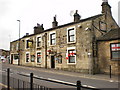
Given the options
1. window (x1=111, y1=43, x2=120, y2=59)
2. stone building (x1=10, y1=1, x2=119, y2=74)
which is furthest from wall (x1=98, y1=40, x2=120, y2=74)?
window (x1=111, y1=43, x2=120, y2=59)

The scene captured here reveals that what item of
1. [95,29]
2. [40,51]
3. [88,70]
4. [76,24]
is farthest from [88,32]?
[40,51]

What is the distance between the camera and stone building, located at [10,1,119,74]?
16.5m

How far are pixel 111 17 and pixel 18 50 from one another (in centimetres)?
1968

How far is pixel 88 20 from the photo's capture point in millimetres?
17062

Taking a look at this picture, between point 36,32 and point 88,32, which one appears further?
point 36,32

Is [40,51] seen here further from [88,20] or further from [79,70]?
[88,20]

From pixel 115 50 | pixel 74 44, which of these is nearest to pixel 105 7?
pixel 74 44

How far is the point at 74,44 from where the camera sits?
18.2 meters

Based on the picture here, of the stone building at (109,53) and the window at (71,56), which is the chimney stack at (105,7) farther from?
the window at (71,56)

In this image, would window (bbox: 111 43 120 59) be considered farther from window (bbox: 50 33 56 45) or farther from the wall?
window (bbox: 50 33 56 45)

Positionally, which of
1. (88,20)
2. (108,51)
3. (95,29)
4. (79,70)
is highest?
(88,20)

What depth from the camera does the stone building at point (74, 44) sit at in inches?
651

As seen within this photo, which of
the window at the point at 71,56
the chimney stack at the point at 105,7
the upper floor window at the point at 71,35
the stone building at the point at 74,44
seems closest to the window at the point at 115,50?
the stone building at the point at 74,44

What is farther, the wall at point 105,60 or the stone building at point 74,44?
the stone building at point 74,44
